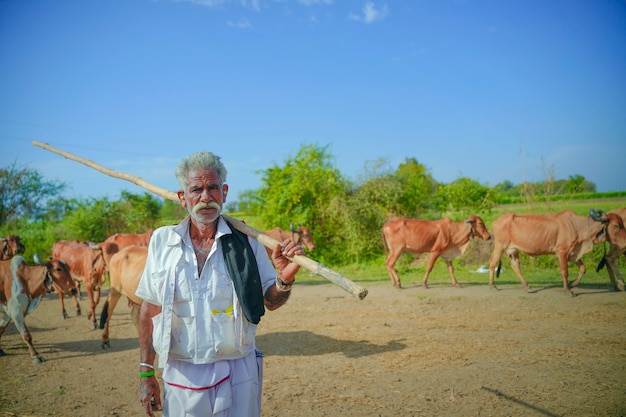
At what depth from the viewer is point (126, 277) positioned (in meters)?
7.11

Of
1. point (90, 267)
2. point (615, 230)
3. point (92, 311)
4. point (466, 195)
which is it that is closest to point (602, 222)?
point (615, 230)

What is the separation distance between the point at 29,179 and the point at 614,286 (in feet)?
86.1

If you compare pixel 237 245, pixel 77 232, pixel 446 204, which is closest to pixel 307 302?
pixel 237 245

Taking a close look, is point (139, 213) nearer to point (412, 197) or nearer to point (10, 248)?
point (10, 248)

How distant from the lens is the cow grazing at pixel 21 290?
23.0 ft

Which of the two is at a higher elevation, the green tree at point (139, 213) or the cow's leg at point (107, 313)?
the green tree at point (139, 213)

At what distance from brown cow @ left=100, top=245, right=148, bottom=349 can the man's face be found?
462 cm

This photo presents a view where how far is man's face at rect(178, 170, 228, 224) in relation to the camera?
110 inches

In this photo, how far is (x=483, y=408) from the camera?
178 inches

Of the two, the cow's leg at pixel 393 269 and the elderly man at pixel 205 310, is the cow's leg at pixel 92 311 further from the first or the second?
the cow's leg at pixel 393 269

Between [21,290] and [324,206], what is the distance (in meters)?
13.2

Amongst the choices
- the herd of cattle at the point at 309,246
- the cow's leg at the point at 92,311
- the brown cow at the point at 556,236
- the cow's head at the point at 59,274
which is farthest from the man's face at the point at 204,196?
the brown cow at the point at 556,236

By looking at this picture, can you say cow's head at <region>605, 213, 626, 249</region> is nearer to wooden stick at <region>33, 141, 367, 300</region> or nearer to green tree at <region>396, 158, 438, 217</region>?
green tree at <region>396, 158, 438, 217</region>

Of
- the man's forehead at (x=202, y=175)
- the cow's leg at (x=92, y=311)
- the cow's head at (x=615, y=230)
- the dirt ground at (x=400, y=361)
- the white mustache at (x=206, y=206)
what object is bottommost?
the dirt ground at (x=400, y=361)
